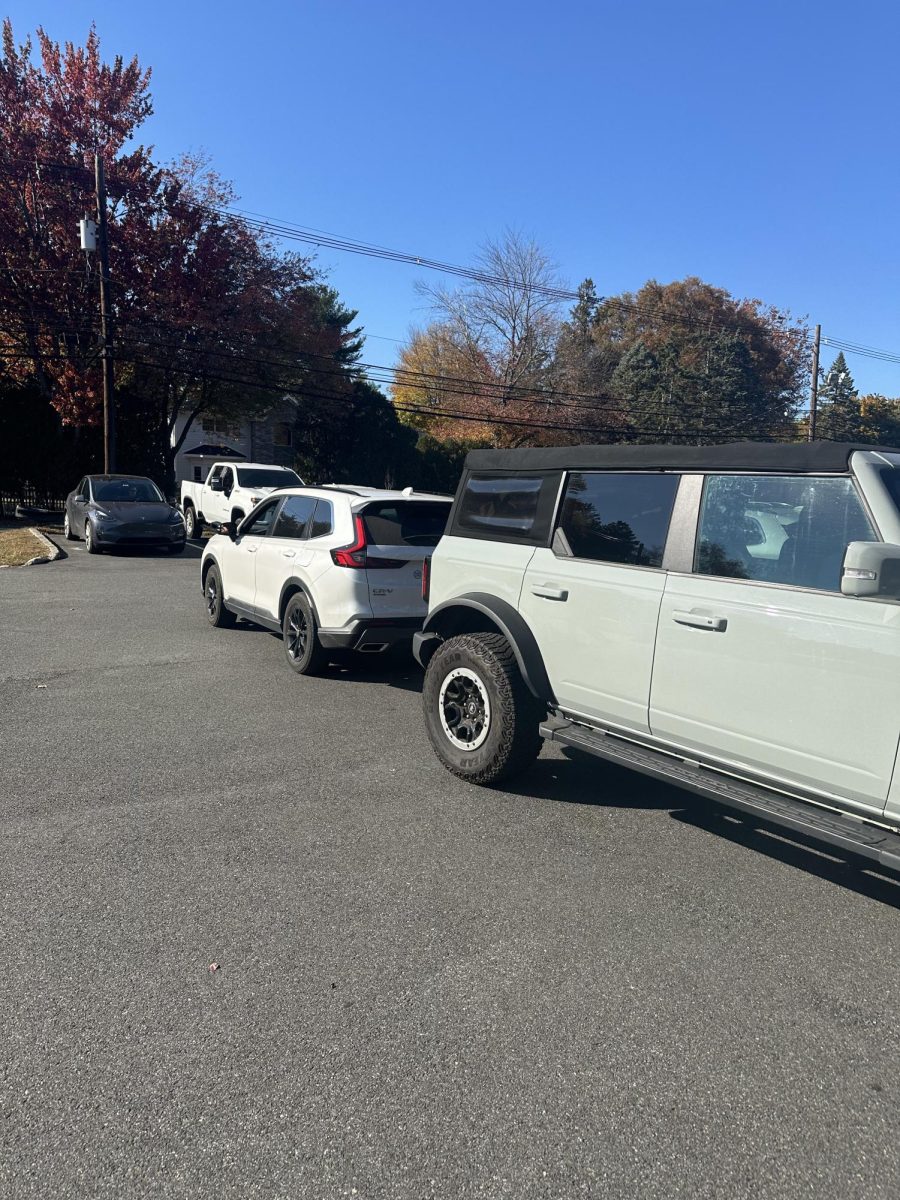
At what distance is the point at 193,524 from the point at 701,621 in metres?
20.9

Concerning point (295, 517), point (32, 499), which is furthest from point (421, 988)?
point (32, 499)

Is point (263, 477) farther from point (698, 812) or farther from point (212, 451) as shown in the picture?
point (212, 451)

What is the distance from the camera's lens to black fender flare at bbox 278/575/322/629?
7.48 m

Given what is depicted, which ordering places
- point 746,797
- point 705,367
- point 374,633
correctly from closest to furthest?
point 746,797 < point 374,633 < point 705,367

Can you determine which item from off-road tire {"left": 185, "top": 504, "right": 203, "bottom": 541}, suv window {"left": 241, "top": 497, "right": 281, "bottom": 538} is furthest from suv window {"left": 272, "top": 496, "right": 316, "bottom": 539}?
off-road tire {"left": 185, "top": 504, "right": 203, "bottom": 541}

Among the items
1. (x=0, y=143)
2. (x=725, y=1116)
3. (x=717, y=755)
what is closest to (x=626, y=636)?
(x=717, y=755)

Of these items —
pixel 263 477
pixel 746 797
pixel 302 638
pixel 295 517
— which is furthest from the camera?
pixel 263 477

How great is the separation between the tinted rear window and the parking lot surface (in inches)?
93.7

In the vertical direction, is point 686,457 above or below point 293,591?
above

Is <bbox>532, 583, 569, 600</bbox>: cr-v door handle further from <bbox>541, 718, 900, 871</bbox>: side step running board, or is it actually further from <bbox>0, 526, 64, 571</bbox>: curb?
<bbox>0, 526, 64, 571</bbox>: curb

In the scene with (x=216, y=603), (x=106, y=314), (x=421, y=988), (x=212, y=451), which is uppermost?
(x=106, y=314)

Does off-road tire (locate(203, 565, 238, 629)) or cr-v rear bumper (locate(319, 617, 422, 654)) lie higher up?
cr-v rear bumper (locate(319, 617, 422, 654))

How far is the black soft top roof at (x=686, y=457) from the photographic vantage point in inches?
144

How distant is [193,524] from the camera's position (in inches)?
905
